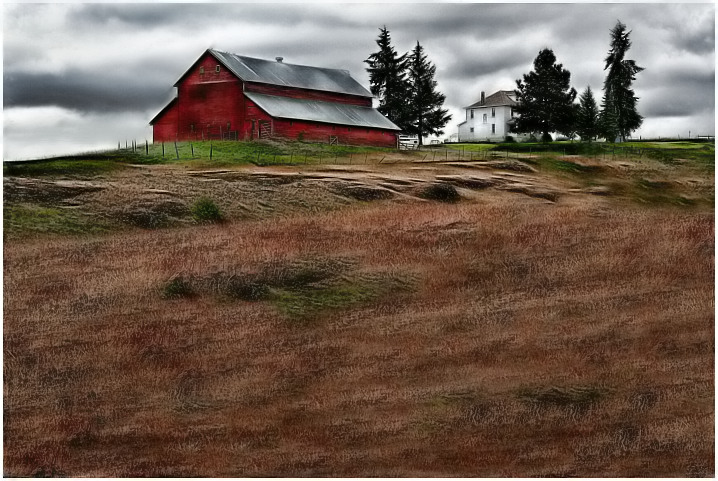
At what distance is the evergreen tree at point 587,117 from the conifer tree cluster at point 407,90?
1.66 m

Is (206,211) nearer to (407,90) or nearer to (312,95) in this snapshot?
(312,95)

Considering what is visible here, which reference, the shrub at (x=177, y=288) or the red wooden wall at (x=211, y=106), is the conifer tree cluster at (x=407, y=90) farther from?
the shrub at (x=177, y=288)

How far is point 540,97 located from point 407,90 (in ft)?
5.57

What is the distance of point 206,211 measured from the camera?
9.94 metres

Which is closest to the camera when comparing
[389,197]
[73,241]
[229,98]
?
[73,241]

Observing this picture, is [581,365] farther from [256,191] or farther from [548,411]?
[256,191]

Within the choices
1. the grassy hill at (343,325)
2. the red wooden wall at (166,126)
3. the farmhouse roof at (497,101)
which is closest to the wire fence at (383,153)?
the red wooden wall at (166,126)

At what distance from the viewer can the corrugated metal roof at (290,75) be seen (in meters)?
10.8

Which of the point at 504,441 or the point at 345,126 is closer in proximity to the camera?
the point at 504,441

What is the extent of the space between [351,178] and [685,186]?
4.11m

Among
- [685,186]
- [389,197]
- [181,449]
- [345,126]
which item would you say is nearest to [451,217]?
[389,197]

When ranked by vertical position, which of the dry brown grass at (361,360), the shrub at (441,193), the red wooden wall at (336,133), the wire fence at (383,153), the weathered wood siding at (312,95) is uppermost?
the weathered wood siding at (312,95)

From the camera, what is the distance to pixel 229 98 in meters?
11.0

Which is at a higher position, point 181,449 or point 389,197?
point 389,197
